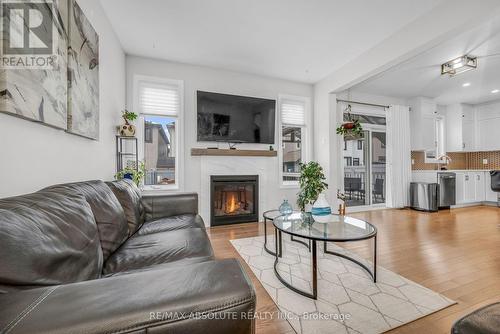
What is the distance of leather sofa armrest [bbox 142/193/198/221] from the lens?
2.28 m

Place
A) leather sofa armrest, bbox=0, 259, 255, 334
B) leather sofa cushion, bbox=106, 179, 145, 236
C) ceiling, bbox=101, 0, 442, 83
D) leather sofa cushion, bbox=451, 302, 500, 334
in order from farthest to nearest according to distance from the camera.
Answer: ceiling, bbox=101, 0, 442, 83 < leather sofa cushion, bbox=106, 179, 145, 236 < leather sofa cushion, bbox=451, 302, 500, 334 < leather sofa armrest, bbox=0, 259, 255, 334

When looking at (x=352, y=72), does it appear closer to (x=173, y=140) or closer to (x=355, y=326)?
(x=173, y=140)

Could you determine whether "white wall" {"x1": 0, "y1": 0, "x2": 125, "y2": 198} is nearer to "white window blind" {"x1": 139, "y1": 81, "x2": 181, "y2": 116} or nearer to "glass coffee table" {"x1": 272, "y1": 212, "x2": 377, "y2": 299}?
"white window blind" {"x1": 139, "y1": 81, "x2": 181, "y2": 116}

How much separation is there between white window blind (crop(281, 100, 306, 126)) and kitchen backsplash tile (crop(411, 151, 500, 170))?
3.24 meters

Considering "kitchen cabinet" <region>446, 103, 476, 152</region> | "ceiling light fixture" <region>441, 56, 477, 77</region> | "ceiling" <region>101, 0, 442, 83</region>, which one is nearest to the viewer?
"ceiling" <region>101, 0, 442, 83</region>

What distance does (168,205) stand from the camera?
234cm

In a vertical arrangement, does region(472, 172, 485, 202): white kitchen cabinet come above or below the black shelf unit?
below

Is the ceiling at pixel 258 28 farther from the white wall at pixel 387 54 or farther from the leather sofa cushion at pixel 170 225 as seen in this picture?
the leather sofa cushion at pixel 170 225

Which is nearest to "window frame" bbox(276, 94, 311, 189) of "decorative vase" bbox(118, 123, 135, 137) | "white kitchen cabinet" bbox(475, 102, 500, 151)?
"decorative vase" bbox(118, 123, 135, 137)

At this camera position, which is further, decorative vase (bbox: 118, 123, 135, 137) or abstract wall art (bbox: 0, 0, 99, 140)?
decorative vase (bbox: 118, 123, 135, 137)

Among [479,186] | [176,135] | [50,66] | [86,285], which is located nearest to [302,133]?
[176,135]

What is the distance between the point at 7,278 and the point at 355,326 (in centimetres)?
168

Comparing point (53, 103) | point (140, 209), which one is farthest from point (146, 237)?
point (53, 103)

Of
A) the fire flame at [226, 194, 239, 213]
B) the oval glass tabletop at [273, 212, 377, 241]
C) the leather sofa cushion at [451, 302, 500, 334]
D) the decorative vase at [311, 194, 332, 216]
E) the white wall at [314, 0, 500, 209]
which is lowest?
the fire flame at [226, 194, 239, 213]
